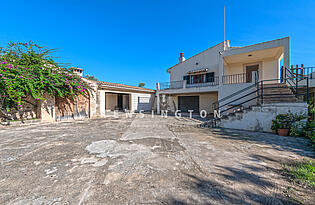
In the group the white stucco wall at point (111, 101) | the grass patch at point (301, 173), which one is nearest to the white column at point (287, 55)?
the grass patch at point (301, 173)

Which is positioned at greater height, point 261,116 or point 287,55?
point 287,55

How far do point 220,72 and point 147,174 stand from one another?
8.91 meters

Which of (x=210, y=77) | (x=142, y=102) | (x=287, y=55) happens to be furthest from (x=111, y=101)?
(x=287, y=55)

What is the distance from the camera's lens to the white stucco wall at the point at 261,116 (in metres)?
5.04

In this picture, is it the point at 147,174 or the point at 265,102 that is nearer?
the point at 147,174

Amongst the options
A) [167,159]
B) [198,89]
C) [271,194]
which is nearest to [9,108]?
[167,159]

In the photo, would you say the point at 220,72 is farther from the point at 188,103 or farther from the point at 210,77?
the point at 188,103

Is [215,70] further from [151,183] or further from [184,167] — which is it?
[151,183]

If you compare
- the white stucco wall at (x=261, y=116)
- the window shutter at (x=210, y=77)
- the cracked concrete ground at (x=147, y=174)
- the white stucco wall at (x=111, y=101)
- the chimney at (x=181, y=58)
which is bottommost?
the cracked concrete ground at (x=147, y=174)

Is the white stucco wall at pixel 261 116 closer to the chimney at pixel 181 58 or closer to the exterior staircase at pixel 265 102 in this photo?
the exterior staircase at pixel 265 102

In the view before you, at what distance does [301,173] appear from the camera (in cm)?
220

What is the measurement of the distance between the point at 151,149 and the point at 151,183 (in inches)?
57.9

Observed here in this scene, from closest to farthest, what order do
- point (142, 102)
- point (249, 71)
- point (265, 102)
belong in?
1. point (265, 102)
2. point (249, 71)
3. point (142, 102)

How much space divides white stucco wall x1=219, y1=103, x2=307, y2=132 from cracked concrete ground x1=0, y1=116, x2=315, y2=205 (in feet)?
6.76
